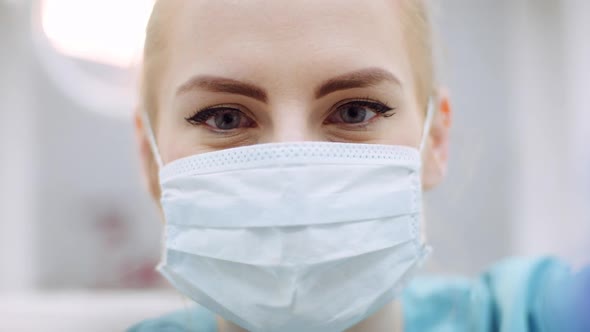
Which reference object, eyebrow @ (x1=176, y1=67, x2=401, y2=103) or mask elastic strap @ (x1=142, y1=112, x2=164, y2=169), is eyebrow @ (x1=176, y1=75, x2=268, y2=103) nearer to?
eyebrow @ (x1=176, y1=67, x2=401, y2=103)

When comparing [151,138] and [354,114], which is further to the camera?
[151,138]

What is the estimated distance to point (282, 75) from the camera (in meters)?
0.73

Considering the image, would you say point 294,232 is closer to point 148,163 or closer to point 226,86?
point 226,86

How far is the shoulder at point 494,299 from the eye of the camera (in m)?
0.92

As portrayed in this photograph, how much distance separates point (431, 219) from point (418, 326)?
0.26 metres

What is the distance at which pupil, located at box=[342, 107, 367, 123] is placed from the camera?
2.65 feet

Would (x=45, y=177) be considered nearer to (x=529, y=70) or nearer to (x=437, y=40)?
(x=437, y=40)

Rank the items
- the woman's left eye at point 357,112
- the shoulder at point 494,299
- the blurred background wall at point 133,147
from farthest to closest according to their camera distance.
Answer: the blurred background wall at point 133,147 → the shoulder at point 494,299 → the woman's left eye at point 357,112

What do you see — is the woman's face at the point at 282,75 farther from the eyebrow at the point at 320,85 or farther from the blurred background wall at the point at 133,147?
the blurred background wall at the point at 133,147

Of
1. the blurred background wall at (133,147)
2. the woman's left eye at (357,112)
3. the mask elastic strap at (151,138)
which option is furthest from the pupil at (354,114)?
the blurred background wall at (133,147)

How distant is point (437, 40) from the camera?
1.08 m

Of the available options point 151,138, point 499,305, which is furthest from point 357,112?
point 499,305

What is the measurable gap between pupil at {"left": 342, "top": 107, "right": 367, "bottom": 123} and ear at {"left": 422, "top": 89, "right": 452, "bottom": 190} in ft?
0.52

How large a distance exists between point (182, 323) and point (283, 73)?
511 mm
